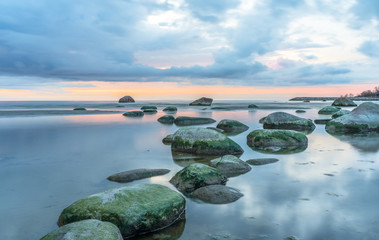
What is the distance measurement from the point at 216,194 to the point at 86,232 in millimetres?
2839

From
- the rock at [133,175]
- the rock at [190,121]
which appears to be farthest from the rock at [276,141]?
the rock at [190,121]

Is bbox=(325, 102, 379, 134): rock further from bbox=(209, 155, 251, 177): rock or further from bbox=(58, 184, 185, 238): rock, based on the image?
bbox=(58, 184, 185, 238): rock

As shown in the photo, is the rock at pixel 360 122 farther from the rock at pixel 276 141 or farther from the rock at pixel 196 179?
the rock at pixel 196 179

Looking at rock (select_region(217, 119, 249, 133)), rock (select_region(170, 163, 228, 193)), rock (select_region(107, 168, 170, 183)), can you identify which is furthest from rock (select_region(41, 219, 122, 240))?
rock (select_region(217, 119, 249, 133))

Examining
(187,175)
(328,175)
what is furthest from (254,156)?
(187,175)

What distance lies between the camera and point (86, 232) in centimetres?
371

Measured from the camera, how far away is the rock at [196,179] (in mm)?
6445

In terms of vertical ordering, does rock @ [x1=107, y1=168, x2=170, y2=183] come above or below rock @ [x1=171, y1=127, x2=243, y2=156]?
below

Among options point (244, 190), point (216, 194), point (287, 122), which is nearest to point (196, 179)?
point (216, 194)

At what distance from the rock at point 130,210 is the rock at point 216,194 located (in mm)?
759

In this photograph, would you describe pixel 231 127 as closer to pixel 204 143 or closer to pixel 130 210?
pixel 204 143

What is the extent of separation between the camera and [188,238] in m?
4.36

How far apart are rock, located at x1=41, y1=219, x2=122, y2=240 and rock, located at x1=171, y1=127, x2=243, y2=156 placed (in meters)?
6.54

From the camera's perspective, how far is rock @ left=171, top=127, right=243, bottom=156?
33.7ft
